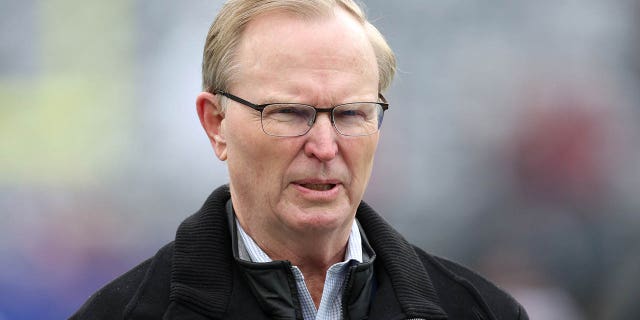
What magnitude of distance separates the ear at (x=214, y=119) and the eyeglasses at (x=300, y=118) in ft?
0.49

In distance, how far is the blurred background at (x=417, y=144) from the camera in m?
5.23

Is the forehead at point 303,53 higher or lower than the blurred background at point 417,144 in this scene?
higher

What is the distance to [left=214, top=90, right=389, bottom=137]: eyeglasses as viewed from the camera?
7.43 feet

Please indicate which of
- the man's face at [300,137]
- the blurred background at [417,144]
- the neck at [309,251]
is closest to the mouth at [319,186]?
the man's face at [300,137]

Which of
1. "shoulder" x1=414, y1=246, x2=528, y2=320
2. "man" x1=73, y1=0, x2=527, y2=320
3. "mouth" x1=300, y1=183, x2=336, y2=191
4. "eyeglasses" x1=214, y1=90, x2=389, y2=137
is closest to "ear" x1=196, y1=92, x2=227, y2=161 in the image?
"man" x1=73, y1=0, x2=527, y2=320

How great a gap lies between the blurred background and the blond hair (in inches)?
115

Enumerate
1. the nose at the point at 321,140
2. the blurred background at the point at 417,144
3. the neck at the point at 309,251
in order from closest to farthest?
1. the nose at the point at 321,140
2. the neck at the point at 309,251
3. the blurred background at the point at 417,144

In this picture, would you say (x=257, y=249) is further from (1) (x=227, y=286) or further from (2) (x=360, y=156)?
(2) (x=360, y=156)

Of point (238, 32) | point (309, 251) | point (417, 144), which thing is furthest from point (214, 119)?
point (417, 144)

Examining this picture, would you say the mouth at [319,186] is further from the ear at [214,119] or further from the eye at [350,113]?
the ear at [214,119]

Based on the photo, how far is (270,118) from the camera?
229 centimetres

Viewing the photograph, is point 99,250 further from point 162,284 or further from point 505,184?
point 162,284

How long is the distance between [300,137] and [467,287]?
0.73 metres

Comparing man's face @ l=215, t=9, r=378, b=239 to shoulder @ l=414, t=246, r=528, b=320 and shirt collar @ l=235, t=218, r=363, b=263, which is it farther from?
shoulder @ l=414, t=246, r=528, b=320
